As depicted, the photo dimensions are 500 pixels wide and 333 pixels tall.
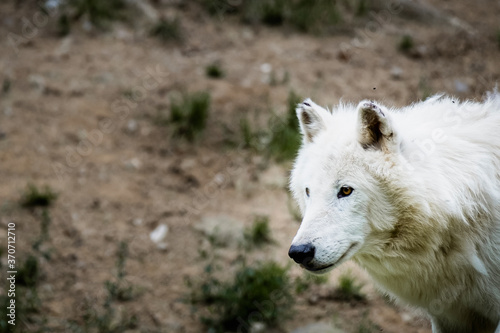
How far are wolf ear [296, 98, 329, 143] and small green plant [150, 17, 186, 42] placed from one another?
469cm

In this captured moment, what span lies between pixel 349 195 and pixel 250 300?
178 cm

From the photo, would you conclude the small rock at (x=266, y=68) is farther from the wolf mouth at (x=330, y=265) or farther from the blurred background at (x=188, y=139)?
the wolf mouth at (x=330, y=265)

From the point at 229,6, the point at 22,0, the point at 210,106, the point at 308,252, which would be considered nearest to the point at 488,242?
the point at 308,252

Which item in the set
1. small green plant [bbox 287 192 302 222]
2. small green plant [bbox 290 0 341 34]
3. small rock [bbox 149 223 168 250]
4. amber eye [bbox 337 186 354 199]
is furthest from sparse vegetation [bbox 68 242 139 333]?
small green plant [bbox 290 0 341 34]

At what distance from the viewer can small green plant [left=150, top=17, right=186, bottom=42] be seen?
7.70 metres

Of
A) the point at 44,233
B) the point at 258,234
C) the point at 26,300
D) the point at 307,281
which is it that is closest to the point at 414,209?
the point at 307,281

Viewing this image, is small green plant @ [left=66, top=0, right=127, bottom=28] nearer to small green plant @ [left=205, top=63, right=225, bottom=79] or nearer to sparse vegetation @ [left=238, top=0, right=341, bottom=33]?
small green plant @ [left=205, top=63, right=225, bottom=79]

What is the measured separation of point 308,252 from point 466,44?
587cm

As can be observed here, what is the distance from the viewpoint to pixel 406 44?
24.6ft

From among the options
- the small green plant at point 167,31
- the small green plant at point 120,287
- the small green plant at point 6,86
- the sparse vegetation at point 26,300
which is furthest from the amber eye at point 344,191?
the small green plant at point 167,31

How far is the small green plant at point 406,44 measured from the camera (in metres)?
7.49

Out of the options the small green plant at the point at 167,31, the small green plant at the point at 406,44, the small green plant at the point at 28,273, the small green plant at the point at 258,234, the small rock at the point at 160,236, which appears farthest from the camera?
the small green plant at the point at 167,31

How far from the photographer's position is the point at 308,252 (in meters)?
2.84

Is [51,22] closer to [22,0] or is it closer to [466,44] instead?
[22,0]
